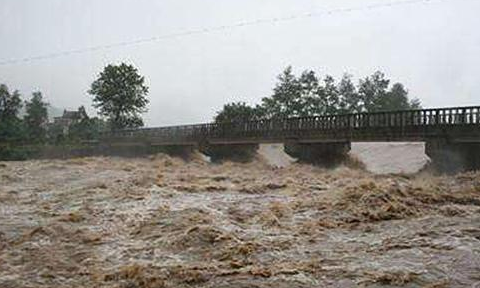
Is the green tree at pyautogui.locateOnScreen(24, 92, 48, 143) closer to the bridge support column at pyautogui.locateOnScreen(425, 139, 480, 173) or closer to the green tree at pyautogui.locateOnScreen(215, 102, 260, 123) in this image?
the green tree at pyautogui.locateOnScreen(215, 102, 260, 123)

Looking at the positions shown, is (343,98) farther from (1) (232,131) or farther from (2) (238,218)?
(2) (238,218)

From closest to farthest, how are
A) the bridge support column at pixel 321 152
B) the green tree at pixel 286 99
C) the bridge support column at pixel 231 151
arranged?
the bridge support column at pixel 321 152, the bridge support column at pixel 231 151, the green tree at pixel 286 99

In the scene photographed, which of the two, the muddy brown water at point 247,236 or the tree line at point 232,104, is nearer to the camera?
the muddy brown water at point 247,236

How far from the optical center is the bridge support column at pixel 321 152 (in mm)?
22688

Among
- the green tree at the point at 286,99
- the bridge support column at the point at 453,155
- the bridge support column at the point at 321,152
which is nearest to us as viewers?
the bridge support column at the point at 453,155

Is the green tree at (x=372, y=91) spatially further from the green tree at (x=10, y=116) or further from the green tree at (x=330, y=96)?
the green tree at (x=10, y=116)

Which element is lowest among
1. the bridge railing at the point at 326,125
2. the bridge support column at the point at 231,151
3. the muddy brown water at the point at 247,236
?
the muddy brown water at the point at 247,236

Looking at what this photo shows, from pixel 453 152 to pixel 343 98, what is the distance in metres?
33.3

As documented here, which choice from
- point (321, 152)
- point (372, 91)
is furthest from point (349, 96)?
point (321, 152)

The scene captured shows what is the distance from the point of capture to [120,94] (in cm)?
5209

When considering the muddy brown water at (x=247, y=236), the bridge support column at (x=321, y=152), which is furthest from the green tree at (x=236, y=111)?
A: the muddy brown water at (x=247, y=236)

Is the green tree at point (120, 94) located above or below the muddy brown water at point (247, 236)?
above

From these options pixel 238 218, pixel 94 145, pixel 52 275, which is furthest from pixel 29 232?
pixel 94 145

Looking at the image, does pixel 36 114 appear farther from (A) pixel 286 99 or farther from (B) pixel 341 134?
(B) pixel 341 134
